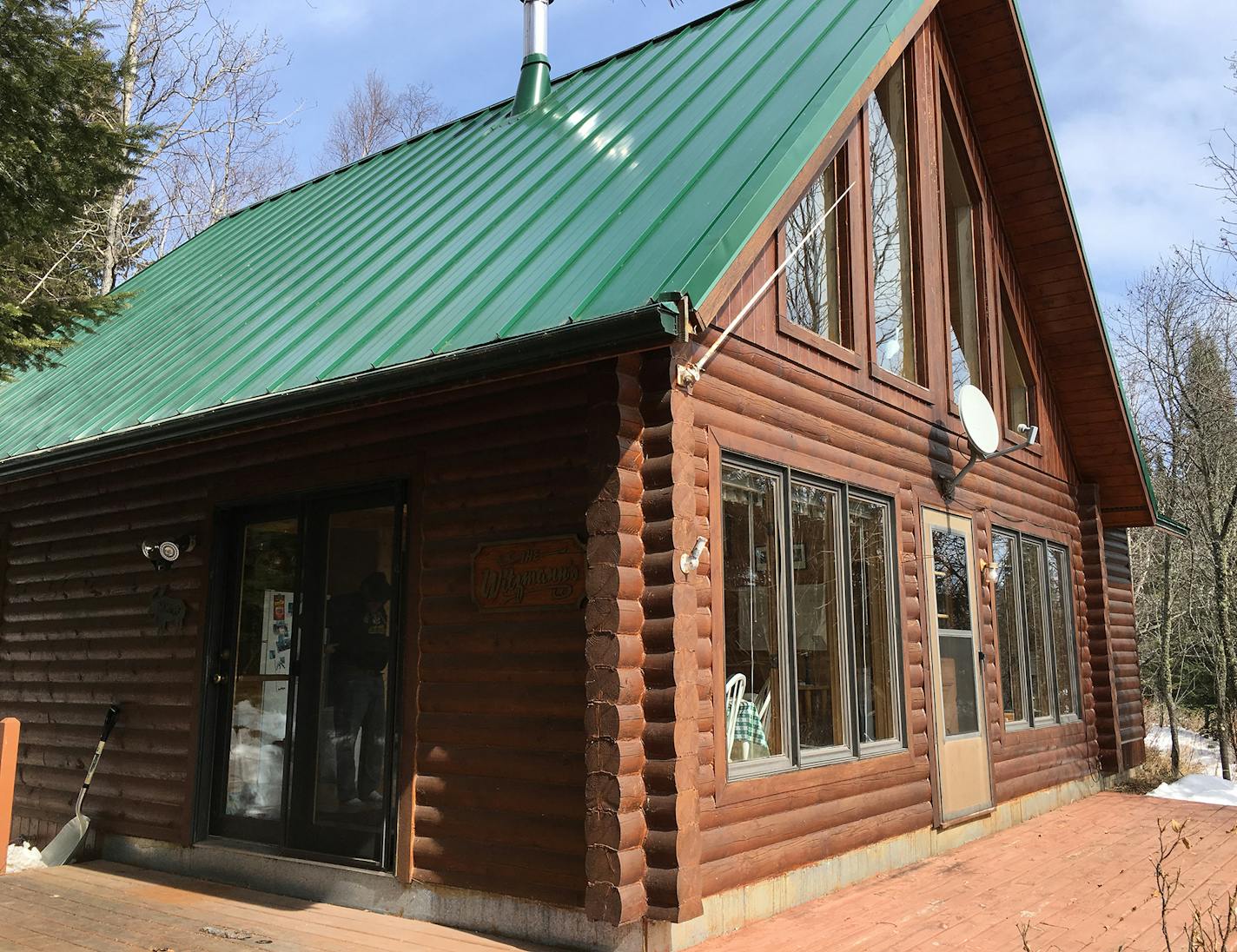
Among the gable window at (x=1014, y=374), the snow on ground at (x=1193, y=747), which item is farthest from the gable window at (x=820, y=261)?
the snow on ground at (x=1193, y=747)

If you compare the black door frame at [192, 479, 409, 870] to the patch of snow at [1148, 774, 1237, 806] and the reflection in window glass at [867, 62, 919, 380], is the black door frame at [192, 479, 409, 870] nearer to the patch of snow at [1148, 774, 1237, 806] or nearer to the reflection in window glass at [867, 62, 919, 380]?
the reflection in window glass at [867, 62, 919, 380]

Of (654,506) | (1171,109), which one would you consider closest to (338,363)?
(654,506)

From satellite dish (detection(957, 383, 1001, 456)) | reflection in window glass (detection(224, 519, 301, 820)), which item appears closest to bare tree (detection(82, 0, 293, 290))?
reflection in window glass (detection(224, 519, 301, 820))

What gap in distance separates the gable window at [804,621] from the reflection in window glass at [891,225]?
1.50 metres

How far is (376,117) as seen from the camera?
2902cm

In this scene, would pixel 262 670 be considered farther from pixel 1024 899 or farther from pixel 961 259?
pixel 961 259

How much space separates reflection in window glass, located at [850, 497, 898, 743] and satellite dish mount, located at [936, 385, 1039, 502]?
4.26ft

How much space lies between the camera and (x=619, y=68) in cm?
933

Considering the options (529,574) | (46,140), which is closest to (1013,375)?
(529,574)

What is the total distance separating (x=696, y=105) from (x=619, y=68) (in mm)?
2424

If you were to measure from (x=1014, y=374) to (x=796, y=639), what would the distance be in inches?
229

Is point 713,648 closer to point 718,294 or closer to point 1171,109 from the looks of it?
point 718,294

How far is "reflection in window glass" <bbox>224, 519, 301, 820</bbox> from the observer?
670cm

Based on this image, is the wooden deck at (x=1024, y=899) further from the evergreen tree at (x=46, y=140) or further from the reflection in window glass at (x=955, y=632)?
the evergreen tree at (x=46, y=140)
